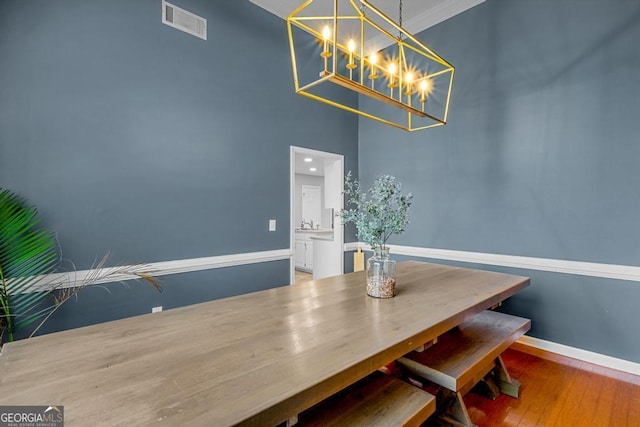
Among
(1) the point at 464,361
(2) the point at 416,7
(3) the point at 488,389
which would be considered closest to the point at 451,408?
(1) the point at 464,361

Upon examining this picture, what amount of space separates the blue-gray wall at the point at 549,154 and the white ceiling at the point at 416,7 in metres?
0.09

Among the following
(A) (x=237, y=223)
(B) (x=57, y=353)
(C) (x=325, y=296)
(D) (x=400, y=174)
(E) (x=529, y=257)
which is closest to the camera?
(B) (x=57, y=353)

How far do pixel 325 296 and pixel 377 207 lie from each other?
0.59 meters

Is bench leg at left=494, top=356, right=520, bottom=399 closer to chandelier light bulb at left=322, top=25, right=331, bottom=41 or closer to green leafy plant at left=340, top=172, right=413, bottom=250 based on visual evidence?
green leafy plant at left=340, top=172, right=413, bottom=250

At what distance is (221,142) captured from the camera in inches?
113

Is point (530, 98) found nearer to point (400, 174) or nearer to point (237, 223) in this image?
point (400, 174)

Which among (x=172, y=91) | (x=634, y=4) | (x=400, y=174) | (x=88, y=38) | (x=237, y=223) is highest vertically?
(x=634, y=4)

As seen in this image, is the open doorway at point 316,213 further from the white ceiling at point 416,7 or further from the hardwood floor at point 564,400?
the hardwood floor at point 564,400

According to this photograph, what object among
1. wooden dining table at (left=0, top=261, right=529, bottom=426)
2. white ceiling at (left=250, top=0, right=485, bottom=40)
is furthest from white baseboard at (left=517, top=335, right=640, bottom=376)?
white ceiling at (left=250, top=0, right=485, bottom=40)

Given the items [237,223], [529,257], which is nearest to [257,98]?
[237,223]

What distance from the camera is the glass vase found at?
5.32 ft

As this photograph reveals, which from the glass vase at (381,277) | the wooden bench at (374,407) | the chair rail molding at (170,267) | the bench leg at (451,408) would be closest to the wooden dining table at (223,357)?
the glass vase at (381,277)

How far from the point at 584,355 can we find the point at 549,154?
1778 mm

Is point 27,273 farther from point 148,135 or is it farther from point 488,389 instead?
point 488,389
